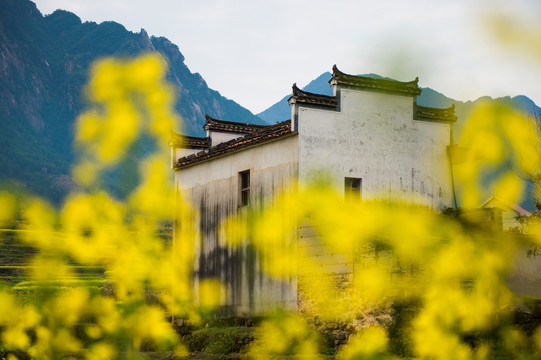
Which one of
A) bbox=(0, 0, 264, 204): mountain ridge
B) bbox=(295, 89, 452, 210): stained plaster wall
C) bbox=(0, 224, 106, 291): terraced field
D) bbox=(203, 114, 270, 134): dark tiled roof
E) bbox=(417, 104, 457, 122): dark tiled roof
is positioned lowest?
bbox=(0, 224, 106, 291): terraced field

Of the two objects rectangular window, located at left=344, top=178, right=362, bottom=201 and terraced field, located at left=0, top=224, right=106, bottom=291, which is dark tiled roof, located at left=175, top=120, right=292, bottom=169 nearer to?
rectangular window, located at left=344, top=178, right=362, bottom=201

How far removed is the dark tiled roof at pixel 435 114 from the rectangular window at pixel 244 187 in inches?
153

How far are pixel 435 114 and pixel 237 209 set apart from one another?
4677mm

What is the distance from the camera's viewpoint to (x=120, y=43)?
342 ft

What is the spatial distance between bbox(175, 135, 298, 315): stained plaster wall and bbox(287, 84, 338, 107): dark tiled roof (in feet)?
2.45

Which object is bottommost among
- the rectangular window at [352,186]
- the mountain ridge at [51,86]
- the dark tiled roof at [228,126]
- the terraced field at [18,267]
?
the terraced field at [18,267]

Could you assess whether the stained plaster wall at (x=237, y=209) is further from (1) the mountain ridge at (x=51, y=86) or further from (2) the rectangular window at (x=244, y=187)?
(1) the mountain ridge at (x=51, y=86)

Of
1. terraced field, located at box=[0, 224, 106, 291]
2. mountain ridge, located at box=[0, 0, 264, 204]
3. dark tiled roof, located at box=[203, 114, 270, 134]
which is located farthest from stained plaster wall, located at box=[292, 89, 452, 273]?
mountain ridge, located at box=[0, 0, 264, 204]

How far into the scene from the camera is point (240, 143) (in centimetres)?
1628

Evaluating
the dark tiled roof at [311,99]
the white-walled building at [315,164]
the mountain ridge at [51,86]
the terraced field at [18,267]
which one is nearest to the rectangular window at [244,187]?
the white-walled building at [315,164]

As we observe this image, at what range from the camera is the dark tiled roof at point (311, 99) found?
1381 centimetres

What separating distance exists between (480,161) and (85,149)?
1.27 m

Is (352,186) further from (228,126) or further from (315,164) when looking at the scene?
(228,126)

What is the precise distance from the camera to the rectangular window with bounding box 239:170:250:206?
16.2 metres
